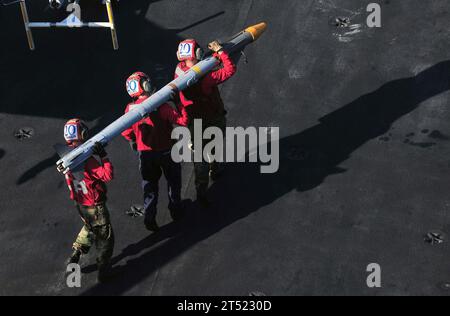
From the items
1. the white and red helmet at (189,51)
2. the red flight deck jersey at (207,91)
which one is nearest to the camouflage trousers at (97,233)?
the red flight deck jersey at (207,91)

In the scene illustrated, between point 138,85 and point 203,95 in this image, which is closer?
point 138,85

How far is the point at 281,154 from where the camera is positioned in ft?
39.3

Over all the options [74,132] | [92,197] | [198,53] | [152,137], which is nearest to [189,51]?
[198,53]

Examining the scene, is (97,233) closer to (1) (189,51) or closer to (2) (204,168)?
(2) (204,168)

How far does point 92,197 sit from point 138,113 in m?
1.44

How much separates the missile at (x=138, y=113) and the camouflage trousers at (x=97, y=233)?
80 cm

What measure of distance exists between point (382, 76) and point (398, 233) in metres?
4.01

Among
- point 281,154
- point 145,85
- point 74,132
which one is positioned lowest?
point 281,154

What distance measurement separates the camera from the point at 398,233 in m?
10.4

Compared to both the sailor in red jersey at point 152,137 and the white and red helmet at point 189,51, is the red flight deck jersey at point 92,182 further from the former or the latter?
the white and red helmet at point 189,51

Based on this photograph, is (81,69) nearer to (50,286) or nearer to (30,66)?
(30,66)

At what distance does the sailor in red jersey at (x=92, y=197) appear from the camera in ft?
31.0
